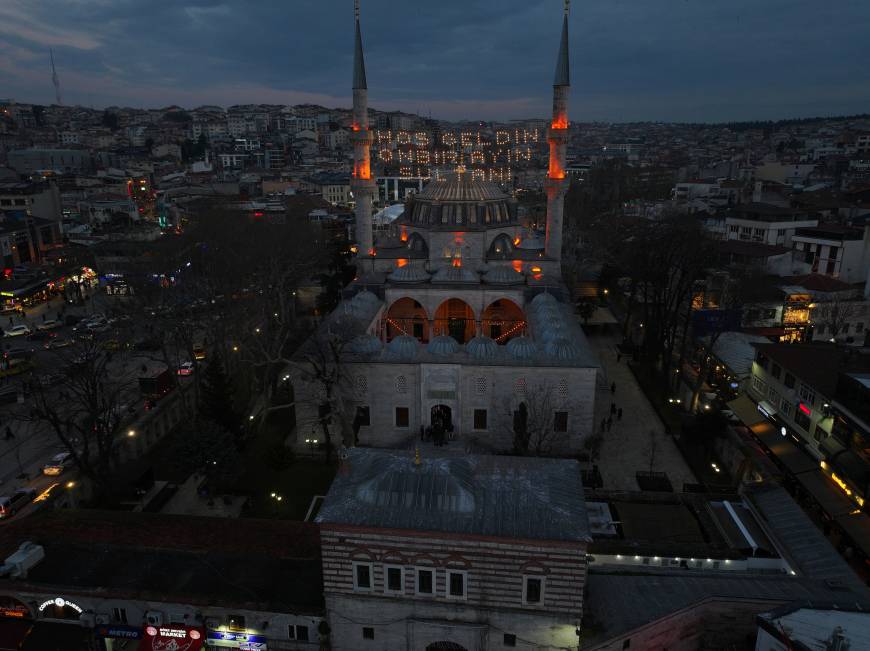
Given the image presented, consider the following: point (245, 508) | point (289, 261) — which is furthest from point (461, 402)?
point (289, 261)

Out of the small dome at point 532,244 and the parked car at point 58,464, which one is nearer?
the parked car at point 58,464

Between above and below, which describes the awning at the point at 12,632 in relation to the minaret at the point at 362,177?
below

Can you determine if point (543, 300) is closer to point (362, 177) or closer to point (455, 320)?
point (455, 320)

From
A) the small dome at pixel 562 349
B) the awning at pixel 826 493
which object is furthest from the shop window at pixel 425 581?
the awning at pixel 826 493

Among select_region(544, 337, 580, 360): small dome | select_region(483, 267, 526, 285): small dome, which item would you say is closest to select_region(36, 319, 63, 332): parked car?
select_region(483, 267, 526, 285): small dome

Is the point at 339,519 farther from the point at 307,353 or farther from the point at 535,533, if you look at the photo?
the point at 307,353

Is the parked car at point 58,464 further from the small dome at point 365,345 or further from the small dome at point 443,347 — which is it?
the small dome at point 443,347

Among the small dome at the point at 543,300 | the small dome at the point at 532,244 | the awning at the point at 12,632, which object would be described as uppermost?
the small dome at the point at 532,244
